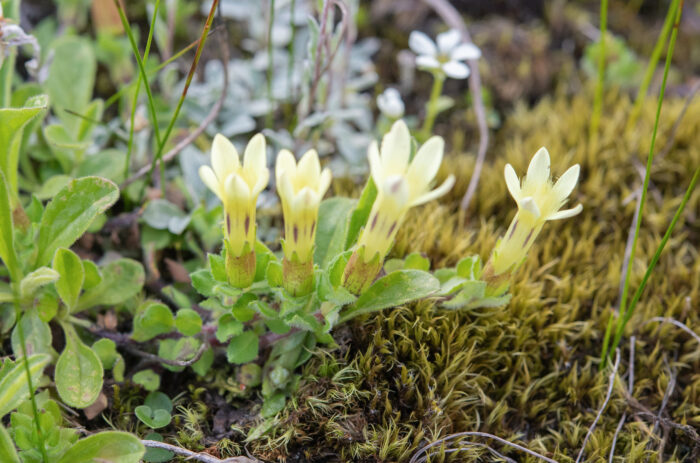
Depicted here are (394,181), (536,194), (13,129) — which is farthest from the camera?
(13,129)

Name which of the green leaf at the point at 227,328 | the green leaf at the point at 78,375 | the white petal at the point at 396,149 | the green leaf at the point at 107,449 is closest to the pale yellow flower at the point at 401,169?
the white petal at the point at 396,149

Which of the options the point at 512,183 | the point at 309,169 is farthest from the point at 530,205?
the point at 309,169

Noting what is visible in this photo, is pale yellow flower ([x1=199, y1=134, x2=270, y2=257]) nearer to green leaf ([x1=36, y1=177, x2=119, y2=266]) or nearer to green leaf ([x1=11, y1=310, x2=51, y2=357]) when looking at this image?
green leaf ([x1=36, y1=177, x2=119, y2=266])

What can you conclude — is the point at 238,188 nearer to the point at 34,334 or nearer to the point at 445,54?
the point at 34,334

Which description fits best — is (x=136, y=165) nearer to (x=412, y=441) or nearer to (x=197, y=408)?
(x=197, y=408)

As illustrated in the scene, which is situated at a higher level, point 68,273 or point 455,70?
point 455,70

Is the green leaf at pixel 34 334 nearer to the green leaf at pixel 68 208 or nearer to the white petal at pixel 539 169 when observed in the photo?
the green leaf at pixel 68 208
